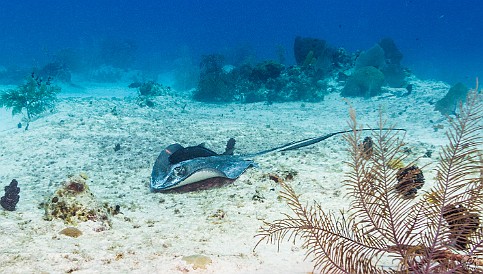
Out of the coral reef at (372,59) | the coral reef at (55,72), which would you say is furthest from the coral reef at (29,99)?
the coral reef at (372,59)

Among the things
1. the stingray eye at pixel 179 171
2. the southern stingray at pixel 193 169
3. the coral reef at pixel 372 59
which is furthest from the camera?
the coral reef at pixel 372 59

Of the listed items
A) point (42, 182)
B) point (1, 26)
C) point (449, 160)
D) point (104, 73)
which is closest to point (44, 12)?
point (1, 26)

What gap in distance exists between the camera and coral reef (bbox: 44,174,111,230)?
157 inches

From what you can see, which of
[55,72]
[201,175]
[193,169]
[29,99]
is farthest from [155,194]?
[55,72]

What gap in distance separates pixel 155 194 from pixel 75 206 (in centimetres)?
162

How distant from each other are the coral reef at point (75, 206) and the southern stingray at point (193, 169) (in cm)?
115

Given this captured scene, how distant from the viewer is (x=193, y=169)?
5.32 meters

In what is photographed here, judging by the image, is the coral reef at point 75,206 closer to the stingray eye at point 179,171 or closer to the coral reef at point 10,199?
the coral reef at point 10,199

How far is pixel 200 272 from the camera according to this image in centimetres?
290

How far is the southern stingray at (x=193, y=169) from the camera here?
5.13 m

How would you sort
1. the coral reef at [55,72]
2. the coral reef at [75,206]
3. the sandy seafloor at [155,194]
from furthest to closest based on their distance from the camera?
the coral reef at [55,72] → the coral reef at [75,206] → the sandy seafloor at [155,194]

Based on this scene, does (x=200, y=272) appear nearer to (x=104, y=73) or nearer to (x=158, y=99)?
(x=158, y=99)

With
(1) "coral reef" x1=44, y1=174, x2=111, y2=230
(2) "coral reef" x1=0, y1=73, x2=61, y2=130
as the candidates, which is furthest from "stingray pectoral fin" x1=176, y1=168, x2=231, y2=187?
(2) "coral reef" x1=0, y1=73, x2=61, y2=130

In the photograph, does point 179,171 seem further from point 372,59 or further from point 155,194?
point 372,59
